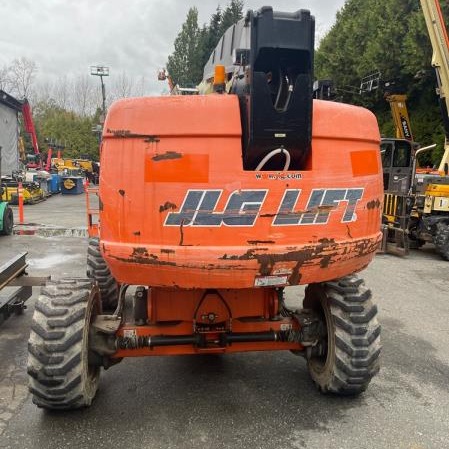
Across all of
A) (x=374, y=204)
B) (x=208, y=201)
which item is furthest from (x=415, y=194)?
(x=208, y=201)

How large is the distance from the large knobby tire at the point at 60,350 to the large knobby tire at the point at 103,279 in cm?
229

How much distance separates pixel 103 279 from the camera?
548 centimetres

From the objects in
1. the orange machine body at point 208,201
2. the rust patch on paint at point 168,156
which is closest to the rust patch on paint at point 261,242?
the orange machine body at point 208,201

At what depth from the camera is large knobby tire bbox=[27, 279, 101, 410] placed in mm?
2996

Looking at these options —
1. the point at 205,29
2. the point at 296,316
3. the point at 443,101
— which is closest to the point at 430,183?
the point at 443,101

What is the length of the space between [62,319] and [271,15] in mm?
2144

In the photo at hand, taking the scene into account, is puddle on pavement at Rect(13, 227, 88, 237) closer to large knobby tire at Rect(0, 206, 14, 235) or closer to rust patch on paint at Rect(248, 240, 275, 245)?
large knobby tire at Rect(0, 206, 14, 235)

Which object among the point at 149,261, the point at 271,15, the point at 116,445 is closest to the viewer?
the point at 271,15

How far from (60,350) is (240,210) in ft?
4.73

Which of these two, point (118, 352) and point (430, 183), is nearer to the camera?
point (118, 352)

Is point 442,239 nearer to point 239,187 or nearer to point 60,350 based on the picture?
point 239,187

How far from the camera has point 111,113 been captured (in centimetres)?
269

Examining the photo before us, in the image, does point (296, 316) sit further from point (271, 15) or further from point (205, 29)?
point (205, 29)

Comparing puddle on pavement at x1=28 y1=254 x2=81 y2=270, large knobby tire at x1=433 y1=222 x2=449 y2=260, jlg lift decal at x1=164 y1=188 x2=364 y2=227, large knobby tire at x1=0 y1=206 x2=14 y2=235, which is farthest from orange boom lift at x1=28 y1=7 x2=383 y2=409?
large knobby tire at x1=0 y1=206 x2=14 y2=235
